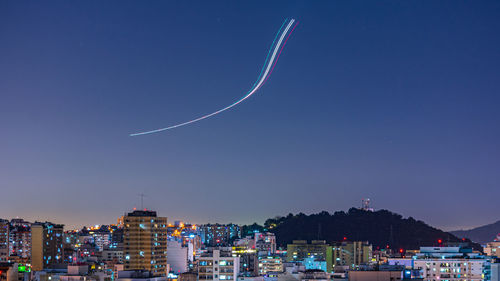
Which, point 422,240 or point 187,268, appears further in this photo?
point 422,240

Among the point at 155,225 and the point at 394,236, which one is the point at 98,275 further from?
the point at 394,236

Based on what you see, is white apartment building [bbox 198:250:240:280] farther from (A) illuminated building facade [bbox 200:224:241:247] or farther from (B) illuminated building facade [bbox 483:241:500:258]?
(A) illuminated building facade [bbox 200:224:241:247]

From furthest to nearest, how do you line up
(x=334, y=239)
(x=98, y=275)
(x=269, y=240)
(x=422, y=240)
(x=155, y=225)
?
(x=334, y=239) → (x=422, y=240) → (x=269, y=240) → (x=155, y=225) → (x=98, y=275)

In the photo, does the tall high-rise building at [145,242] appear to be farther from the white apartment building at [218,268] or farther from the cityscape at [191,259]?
the white apartment building at [218,268]

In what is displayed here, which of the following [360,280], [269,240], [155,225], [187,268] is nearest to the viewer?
[360,280]

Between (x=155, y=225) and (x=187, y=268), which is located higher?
(x=155, y=225)

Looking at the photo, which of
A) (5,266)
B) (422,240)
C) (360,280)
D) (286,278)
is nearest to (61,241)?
(5,266)
